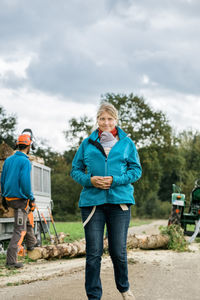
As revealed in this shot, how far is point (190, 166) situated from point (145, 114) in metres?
21.3

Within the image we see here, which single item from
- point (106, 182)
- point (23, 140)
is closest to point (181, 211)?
point (23, 140)

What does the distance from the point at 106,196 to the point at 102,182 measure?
6.2 inches

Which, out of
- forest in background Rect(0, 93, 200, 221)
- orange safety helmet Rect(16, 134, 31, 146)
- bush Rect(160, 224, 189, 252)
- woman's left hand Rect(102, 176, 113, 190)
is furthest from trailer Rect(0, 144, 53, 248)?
forest in background Rect(0, 93, 200, 221)

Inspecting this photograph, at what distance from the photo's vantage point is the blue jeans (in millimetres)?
3902

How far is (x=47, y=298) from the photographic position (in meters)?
4.51

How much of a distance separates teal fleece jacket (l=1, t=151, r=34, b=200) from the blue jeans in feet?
10.1

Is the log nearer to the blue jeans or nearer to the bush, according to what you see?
the bush

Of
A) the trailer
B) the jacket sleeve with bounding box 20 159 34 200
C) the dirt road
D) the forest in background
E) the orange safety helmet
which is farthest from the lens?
the forest in background

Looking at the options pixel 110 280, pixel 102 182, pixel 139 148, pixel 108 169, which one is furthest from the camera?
pixel 139 148

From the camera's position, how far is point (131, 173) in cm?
412

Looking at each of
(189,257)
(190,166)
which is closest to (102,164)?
(189,257)

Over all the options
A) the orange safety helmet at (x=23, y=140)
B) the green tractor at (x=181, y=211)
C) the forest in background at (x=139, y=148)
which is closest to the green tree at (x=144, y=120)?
the forest in background at (x=139, y=148)

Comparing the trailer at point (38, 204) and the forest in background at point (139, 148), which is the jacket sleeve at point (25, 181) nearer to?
the trailer at point (38, 204)

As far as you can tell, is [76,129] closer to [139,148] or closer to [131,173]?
[139,148]
